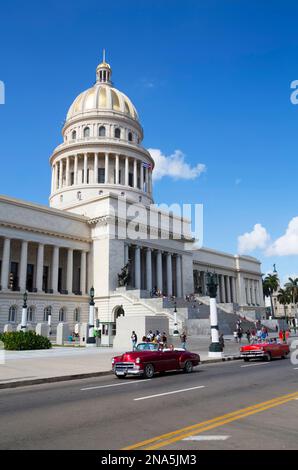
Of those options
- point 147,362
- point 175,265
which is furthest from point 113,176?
point 147,362

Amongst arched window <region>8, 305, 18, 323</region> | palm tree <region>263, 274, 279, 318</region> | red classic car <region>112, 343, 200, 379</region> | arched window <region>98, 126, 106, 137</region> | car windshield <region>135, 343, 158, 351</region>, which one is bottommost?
red classic car <region>112, 343, 200, 379</region>

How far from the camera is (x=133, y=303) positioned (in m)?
53.7

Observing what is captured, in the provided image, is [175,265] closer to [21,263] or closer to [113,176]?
[113,176]

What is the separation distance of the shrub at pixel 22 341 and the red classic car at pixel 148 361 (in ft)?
51.4

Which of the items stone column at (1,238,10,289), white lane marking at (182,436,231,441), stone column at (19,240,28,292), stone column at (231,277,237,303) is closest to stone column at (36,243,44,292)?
stone column at (19,240,28,292)

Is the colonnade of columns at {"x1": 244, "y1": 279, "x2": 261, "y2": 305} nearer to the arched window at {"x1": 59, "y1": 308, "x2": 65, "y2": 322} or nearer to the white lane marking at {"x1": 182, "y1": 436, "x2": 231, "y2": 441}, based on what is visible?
the arched window at {"x1": 59, "y1": 308, "x2": 65, "y2": 322}

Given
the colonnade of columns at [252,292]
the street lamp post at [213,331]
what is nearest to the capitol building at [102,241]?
the colonnade of columns at [252,292]

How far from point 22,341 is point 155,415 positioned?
2425 cm

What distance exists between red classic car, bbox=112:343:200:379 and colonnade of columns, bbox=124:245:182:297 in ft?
139

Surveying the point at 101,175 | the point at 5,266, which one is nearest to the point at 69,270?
the point at 5,266

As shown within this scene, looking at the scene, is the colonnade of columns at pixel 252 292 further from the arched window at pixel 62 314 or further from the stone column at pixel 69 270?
the arched window at pixel 62 314

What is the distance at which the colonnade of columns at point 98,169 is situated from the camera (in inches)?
3009

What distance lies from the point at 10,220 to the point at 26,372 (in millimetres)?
36745

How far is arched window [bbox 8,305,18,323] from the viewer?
50.3 metres
